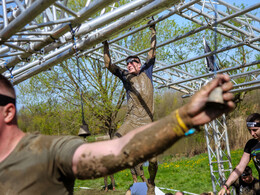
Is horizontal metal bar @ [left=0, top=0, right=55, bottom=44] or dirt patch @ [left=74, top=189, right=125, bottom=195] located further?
dirt patch @ [left=74, top=189, right=125, bottom=195]

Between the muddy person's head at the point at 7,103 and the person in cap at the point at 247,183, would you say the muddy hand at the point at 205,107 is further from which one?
the person in cap at the point at 247,183

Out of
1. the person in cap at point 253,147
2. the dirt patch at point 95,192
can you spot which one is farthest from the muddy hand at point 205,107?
the dirt patch at point 95,192

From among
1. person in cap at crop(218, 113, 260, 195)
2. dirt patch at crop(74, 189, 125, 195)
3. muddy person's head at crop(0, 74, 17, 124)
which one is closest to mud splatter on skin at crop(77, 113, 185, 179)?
muddy person's head at crop(0, 74, 17, 124)

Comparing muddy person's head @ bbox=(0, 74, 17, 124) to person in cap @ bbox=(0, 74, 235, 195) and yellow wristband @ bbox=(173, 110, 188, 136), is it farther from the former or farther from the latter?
yellow wristband @ bbox=(173, 110, 188, 136)

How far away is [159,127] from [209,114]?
7.3 inches

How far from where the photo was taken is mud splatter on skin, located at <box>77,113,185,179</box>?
3.54 ft

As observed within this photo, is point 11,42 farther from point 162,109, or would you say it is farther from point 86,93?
point 86,93

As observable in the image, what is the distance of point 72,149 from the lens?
1228 mm

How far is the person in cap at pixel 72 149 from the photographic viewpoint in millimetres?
1055

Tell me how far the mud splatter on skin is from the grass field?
30.0 ft

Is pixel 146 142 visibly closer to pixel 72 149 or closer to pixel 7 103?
pixel 72 149

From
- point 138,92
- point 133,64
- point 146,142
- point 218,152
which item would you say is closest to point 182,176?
point 218,152

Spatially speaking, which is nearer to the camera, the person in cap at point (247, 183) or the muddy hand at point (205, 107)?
the muddy hand at point (205, 107)

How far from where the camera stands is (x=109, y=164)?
1174 millimetres
